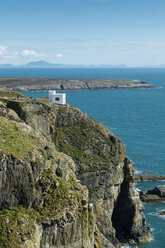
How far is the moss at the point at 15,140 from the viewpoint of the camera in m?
34.1

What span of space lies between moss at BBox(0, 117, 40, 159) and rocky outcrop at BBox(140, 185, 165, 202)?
51259 mm

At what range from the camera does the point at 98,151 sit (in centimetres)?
7150

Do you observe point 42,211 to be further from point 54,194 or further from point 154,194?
point 154,194

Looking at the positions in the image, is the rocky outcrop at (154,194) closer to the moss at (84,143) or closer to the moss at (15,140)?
the moss at (84,143)

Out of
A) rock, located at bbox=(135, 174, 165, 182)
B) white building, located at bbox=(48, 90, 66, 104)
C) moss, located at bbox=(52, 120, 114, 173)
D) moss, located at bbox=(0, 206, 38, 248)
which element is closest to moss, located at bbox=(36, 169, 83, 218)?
moss, located at bbox=(0, 206, 38, 248)

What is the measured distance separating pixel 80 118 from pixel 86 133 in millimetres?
4276

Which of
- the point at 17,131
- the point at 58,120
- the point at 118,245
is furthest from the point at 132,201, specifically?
the point at 17,131

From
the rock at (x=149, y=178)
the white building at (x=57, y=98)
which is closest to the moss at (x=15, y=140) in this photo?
the white building at (x=57, y=98)

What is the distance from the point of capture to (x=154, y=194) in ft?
285

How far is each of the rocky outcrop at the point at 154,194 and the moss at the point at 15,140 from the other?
2018 inches

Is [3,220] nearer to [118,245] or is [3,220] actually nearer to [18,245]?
[18,245]

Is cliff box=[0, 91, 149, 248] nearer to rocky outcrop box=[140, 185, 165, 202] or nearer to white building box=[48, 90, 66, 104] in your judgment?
white building box=[48, 90, 66, 104]

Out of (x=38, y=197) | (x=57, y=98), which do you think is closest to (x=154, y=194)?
(x=57, y=98)

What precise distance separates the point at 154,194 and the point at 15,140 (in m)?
57.5
